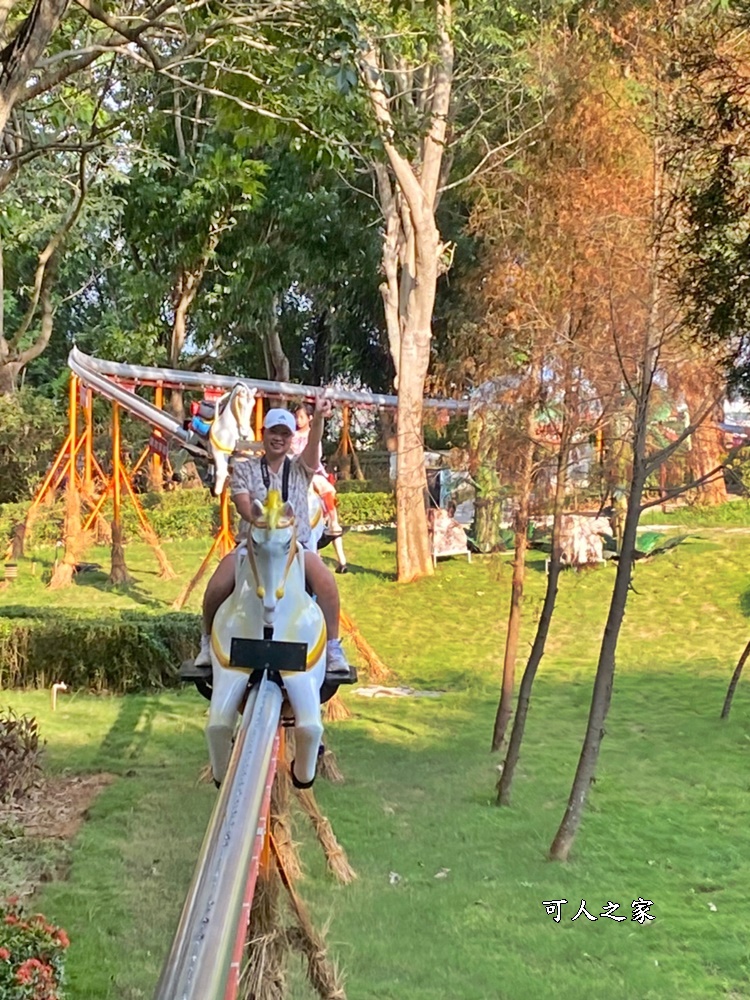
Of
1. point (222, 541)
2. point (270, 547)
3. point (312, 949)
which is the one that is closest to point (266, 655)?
point (270, 547)

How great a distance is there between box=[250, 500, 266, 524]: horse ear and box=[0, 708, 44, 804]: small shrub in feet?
13.2

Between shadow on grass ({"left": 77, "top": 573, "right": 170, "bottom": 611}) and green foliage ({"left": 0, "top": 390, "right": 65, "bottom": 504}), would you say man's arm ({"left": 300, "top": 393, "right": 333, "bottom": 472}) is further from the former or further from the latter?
green foliage ({"left": 0, "top": 390, "right": 65, "bottom": 504})

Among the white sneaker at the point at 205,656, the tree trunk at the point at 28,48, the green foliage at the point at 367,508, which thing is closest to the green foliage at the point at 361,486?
the green foliage at the point at 367,508

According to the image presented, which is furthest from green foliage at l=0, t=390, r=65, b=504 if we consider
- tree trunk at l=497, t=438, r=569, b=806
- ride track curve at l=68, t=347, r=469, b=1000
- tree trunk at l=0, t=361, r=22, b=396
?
ride track curve at l=68, t=347, r=469, b=1000

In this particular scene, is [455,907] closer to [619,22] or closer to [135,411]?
[619,22]

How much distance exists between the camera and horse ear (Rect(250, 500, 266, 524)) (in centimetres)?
328

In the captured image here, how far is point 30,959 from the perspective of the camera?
3166 mm

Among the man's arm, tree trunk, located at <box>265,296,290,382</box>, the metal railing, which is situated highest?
tree trunk, located at <box>265,296,290,382</box>

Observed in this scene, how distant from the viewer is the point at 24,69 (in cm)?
476

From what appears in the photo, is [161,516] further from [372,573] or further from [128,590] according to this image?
[128,590]

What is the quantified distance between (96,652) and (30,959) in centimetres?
665

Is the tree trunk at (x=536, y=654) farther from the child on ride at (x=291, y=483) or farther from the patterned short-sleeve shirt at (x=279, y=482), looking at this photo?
the patterned short-sleeve shirt at (x=279, y=482)

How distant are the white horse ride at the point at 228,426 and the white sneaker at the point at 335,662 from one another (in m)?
6.25

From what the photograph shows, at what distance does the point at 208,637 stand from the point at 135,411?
27.1 ft
